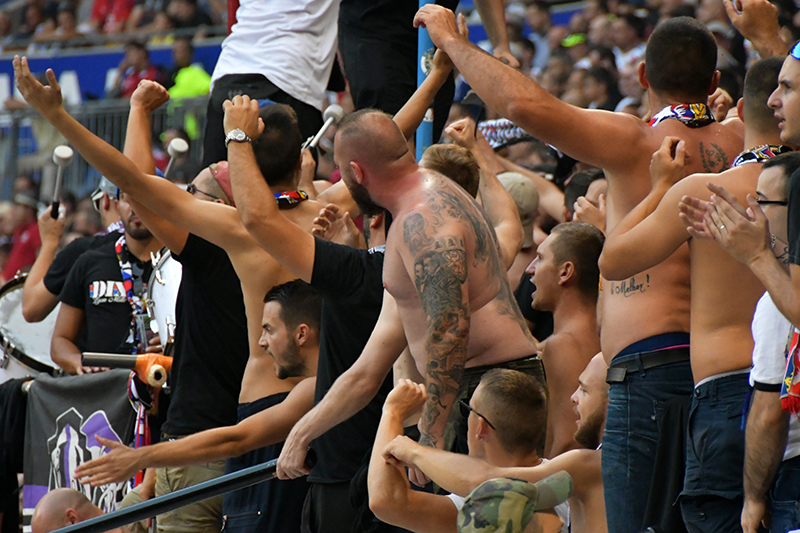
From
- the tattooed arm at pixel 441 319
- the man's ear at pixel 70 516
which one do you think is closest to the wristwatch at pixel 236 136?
the tattooed arm at pixel 441 319

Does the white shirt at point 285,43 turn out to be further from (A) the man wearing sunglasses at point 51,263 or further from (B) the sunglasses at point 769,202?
(B) the sunglasses at point 769,202

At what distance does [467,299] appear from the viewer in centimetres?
343

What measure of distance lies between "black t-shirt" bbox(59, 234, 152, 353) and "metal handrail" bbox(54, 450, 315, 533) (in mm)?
2606

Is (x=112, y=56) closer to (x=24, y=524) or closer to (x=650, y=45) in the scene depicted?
(x=24, y=524)

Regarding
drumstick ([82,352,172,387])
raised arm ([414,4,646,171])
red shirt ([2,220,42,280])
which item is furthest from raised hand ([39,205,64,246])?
raised arm ([414,4,646,171])

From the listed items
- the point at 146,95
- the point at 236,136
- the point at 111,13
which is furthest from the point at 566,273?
the point at 111,13

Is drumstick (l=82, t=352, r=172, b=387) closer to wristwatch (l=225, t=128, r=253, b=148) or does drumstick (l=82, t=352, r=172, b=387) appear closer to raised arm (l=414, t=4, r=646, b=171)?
wristwatch (l=225, t=128, r=253, b=148)

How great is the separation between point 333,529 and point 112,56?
42.9 ft

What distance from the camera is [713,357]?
3.36 meters

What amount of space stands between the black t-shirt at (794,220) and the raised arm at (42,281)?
19.7 feet

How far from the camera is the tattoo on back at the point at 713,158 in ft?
12.6

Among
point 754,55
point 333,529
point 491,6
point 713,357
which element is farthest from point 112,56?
point 713,357

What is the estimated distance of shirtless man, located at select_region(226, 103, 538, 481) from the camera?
3.37 metres

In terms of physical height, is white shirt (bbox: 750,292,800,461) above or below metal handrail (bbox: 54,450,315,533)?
above
